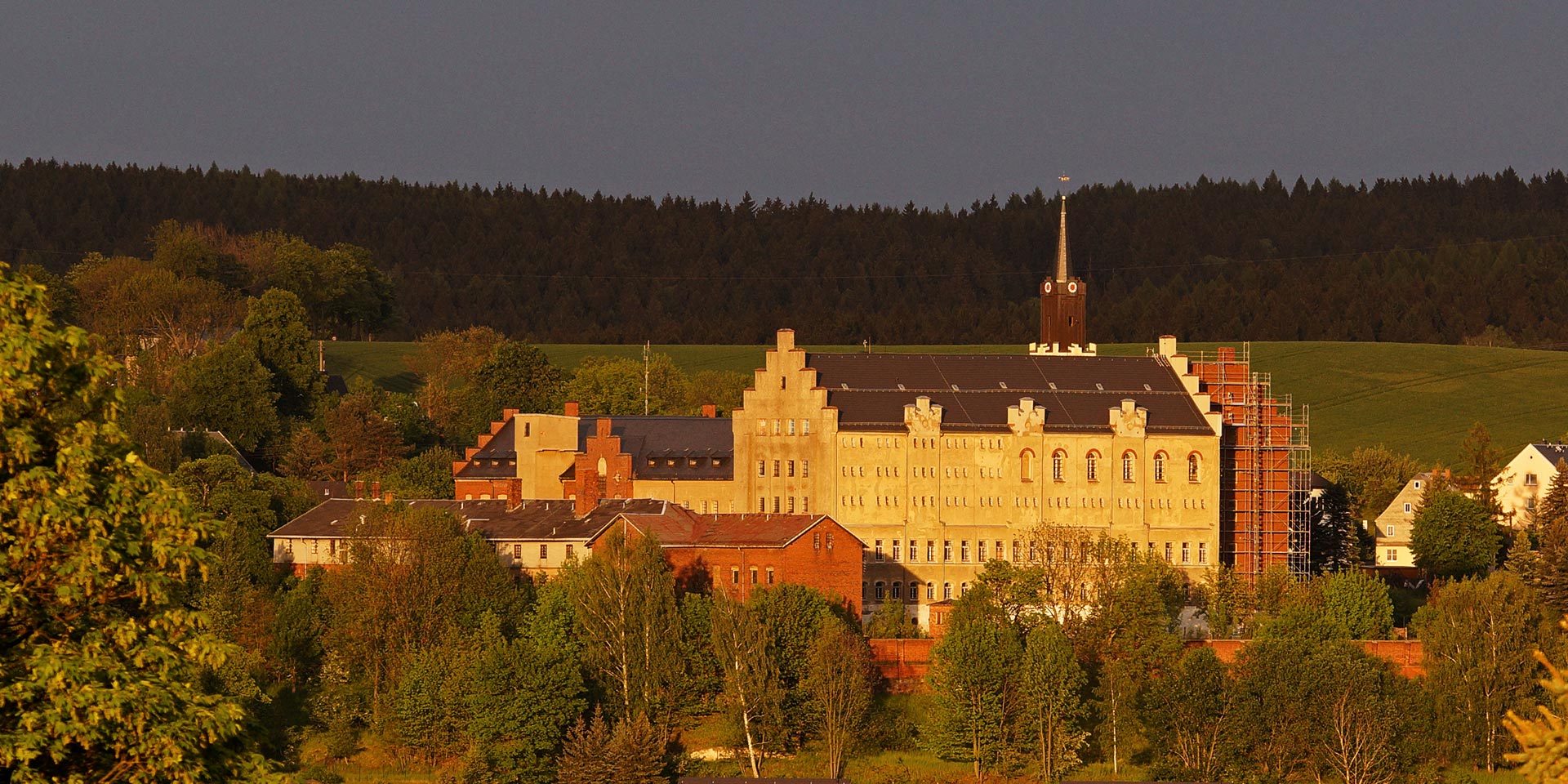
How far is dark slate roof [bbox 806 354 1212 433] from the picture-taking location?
331 feet

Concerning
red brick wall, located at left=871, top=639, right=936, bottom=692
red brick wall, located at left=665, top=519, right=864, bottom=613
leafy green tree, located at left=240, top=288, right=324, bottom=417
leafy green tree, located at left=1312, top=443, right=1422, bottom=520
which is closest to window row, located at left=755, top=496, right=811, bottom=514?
red brick wall, located at left=665, top=519, right=864, bottom=613

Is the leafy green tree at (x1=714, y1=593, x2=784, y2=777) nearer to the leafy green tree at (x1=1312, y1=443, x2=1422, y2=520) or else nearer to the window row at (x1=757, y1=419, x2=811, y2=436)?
the window row at (x1=757, y1=419, x2=811, y2=436)

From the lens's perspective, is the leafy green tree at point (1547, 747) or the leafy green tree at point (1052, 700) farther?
the leafy green tree at point (1052, 700)

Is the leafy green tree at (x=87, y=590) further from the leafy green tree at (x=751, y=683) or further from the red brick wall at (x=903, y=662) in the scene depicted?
the red brick wall at (x=903, y=662)

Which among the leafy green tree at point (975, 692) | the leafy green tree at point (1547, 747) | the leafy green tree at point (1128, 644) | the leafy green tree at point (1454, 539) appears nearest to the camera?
the leafy green tree at point (1547, 747)

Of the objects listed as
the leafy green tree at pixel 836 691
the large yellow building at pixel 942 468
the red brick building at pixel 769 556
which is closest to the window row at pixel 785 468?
the large yellow building at pixel 942 468

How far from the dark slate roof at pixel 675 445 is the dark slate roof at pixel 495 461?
10.8ft

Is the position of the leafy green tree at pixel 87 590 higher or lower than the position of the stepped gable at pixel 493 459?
lower

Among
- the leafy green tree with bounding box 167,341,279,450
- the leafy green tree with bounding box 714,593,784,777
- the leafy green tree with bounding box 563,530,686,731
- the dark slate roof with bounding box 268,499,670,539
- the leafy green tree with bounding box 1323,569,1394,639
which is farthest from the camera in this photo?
the leafy green tree with bounding box 167,341,279,450

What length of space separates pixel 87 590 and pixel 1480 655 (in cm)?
6923

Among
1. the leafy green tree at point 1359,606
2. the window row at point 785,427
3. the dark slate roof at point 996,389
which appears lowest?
the leafy green tree at point 1359,606

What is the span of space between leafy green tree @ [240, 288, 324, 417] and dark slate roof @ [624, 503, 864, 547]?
4548 cm

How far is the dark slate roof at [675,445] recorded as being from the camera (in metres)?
102

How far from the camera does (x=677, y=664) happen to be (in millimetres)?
80250
